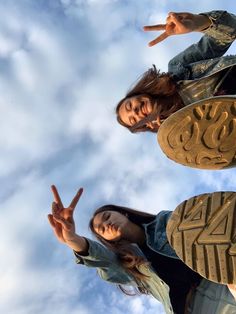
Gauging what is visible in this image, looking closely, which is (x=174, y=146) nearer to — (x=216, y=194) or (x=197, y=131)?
(x=197, y=131)

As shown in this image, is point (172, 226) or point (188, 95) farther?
point (188, 95)

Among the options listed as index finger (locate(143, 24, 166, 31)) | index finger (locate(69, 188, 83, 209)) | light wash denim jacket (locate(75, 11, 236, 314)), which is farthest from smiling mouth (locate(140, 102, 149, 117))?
index finger (locate(69, 188, 83, 209))

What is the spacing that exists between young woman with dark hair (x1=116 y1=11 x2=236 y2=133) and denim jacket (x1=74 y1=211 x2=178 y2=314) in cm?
60

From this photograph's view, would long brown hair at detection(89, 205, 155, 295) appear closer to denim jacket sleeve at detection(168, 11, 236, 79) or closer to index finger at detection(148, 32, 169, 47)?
denim jacket sleeve at detection(168, 11, 236, 79)

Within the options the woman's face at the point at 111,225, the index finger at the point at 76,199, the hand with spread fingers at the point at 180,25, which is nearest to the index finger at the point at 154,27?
the hand with spread fingers at the point at 180,25

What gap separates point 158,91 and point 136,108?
0.53 ft

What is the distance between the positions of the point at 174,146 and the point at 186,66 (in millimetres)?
596

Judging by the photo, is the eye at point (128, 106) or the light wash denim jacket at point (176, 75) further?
the eye at point (128, 106)

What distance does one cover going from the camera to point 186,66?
3.54 m

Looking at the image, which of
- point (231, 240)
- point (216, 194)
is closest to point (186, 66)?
point (216, 194)

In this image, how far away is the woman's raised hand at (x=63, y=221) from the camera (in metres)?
3.32

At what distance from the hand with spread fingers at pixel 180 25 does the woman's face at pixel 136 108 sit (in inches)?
12.2

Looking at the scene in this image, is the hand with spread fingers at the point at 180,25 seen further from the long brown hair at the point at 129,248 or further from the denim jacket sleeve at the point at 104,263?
the denim jacket sleeve at the point at 104,263

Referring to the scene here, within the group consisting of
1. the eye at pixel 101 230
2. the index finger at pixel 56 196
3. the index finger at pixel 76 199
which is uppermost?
the index finger at pixel 56 196
